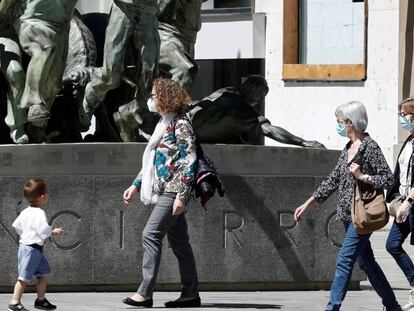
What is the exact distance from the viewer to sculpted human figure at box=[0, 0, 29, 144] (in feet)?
46.4

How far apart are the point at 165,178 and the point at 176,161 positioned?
0.15 m

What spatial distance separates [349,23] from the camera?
97.4ft

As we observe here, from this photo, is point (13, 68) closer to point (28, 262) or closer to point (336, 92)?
point (28, 262)

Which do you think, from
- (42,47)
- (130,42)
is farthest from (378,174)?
(130,42)

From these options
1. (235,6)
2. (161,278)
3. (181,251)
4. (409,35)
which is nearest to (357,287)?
(161,278)

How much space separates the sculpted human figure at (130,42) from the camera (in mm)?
14367

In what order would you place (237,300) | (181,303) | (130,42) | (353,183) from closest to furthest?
1. (353,183)
2. (181,303)
3. (237,300)
4. (130,42)

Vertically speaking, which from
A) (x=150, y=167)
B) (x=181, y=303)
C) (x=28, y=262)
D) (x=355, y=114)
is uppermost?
(x=355, y=114)

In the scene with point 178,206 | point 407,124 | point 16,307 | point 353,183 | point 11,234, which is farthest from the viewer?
point 11,234

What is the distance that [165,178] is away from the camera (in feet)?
38.5

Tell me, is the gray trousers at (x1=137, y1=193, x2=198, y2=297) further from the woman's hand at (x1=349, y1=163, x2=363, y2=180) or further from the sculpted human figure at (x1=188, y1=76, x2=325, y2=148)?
the sculpted human figure at (x1=188, y1=76, x2=325, y2=148)

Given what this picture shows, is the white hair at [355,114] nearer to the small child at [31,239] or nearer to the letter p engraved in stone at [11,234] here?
the small child at [31,239]

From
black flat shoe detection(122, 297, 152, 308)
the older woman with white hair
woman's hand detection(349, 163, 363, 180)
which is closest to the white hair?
the older woman with white hair

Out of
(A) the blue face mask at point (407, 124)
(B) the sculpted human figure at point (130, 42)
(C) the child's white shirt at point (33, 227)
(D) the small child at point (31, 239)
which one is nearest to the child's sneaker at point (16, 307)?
(D) the small child at point (31, 239)
